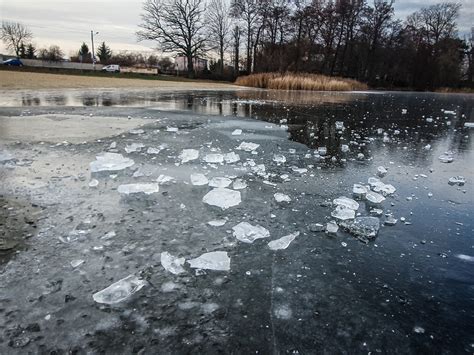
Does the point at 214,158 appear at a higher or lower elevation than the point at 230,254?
higher

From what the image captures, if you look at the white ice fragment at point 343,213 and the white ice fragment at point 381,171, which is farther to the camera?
the white ice fragment at point 381,171

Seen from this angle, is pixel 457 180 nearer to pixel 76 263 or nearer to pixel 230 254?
pixel 230 254

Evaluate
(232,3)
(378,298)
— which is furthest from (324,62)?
(378,298)

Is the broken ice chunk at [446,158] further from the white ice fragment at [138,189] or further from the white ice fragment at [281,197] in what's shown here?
the white ice fragment at [138,189]

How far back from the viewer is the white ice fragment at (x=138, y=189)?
91.8 inches

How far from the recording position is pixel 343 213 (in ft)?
6.72

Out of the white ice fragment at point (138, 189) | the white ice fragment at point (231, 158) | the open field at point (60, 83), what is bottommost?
the white ice fragment at point (138, 189)

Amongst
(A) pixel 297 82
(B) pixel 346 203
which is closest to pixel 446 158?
(B) pixel 346 203

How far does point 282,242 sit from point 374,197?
3.25 ft

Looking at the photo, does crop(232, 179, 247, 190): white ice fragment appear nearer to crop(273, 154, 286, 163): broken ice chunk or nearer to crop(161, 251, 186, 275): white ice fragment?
crop(273, 154, 286, 163): broken ice chunk

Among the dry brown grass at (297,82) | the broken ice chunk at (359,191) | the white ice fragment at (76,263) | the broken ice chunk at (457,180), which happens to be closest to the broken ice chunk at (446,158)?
the broken ice chunk at (457,180)

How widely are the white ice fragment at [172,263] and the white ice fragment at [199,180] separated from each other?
1.06 m

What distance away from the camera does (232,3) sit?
36.8 m

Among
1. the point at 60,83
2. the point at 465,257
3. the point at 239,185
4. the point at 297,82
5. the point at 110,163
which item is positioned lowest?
the point at 465,257
